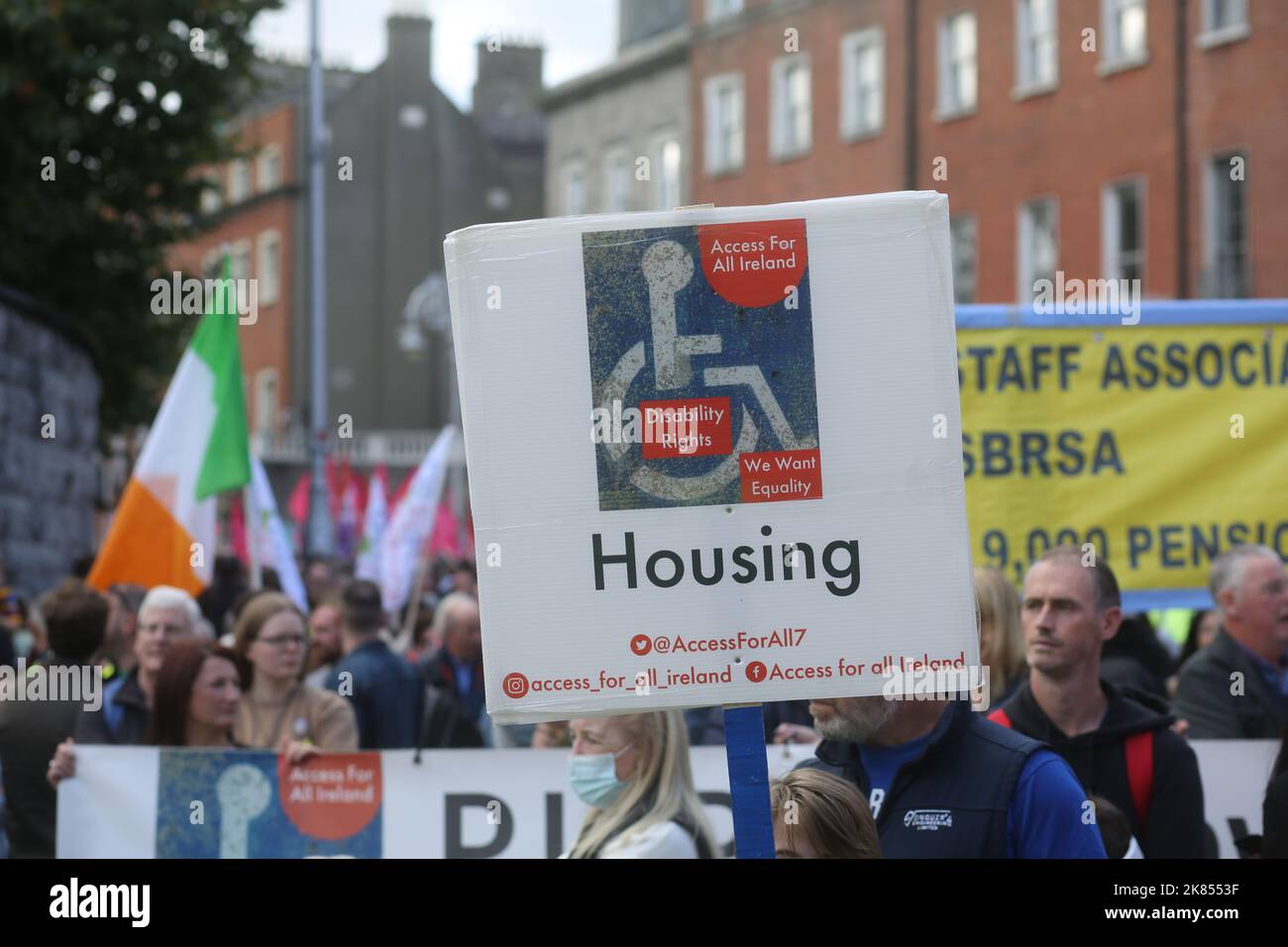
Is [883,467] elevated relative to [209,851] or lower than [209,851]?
elevated

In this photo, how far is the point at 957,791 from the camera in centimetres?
388

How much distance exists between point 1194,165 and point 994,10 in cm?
562

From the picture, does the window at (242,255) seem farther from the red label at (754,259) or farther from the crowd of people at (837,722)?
the red label at (754,259)

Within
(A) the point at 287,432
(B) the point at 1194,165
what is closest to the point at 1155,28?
(B) the point at 1194,165

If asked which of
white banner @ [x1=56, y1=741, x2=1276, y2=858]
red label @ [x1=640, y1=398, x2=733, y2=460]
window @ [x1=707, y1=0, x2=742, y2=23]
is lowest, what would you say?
white banner @ [x1=56, y1=741, x2=1276, y2=858]

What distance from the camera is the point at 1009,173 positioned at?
3262 cm

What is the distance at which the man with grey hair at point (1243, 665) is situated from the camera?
22.0 feet

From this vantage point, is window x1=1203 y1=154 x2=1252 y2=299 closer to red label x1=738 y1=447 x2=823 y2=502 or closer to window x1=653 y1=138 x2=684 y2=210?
window x1=653 y1=138 x2=684 y2=210

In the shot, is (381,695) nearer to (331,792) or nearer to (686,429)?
(331,792)

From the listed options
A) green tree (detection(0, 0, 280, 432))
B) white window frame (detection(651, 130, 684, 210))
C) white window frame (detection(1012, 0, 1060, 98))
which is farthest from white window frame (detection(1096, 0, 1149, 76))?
green tree (detection(0, 0, 280, 432))

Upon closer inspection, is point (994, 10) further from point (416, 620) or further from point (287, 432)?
point (287, 432)

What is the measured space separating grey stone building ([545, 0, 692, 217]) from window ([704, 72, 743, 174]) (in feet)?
3.21

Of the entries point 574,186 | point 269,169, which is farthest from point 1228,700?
point 269,169

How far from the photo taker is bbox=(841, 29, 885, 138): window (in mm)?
35375
